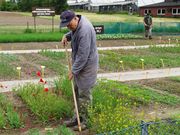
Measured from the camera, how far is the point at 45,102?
639 centimetres

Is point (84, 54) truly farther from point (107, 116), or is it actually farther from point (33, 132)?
point (33, 132)

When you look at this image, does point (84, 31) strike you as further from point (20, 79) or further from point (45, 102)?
point (20, 79)

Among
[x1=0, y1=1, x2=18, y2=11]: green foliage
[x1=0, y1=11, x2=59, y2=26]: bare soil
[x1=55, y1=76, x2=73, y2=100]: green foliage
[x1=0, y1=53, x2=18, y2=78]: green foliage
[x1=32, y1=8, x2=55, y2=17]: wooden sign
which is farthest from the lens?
[x1=0, y1=1, x2=18, y2=11]: green foliage

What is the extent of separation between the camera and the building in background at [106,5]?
7318 centimetres

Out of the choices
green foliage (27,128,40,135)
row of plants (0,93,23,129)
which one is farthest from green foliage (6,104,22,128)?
green foliage (27,128,40,135)

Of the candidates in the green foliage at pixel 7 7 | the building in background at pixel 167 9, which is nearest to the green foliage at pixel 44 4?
the green foliage at pixel 7 7

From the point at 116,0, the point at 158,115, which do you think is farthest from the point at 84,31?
the point at 116,0

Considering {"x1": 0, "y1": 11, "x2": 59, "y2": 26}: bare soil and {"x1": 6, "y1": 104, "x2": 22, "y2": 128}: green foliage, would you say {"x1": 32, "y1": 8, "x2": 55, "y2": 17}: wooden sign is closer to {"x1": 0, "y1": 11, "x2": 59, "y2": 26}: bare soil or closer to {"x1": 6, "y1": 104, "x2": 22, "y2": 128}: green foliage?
{"x1": 0, "y1": 11, "x2": 59, "y2": 26}: bare soil

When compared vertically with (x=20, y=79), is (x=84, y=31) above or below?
above

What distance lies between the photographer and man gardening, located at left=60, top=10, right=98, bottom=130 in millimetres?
5484

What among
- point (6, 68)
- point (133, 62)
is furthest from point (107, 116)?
point (133, 62)

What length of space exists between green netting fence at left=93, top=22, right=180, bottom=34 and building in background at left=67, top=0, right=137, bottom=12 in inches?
1676

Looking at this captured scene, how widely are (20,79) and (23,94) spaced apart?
2441 mm

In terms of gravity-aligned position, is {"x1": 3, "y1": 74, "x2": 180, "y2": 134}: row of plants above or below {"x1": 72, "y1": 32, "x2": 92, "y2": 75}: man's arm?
below
